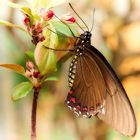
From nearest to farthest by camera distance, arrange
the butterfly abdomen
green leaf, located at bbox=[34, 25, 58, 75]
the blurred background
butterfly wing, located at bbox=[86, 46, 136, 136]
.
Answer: green leaf, located at bbox=[34, 25, 58, 75] < butterfly wing, located at bbox=[86, 46, 136, 136] < the butterfly abdomen < the blurred background

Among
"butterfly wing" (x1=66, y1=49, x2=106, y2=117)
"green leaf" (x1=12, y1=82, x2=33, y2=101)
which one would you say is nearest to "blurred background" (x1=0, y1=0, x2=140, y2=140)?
"butterfly wing" (x1=66, y1=49, x2=106, y2=117)

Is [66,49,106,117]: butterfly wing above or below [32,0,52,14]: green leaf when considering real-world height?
below

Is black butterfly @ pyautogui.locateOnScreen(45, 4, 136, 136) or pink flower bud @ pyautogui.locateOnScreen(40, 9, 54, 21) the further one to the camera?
black butterfly @ pyautogui.locateOnScreen(45, 4, 136, 136)

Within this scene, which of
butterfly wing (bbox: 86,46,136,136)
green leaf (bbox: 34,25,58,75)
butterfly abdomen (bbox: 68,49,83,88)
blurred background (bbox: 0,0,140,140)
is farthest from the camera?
blurred background (bbox: 0,0,140,140)

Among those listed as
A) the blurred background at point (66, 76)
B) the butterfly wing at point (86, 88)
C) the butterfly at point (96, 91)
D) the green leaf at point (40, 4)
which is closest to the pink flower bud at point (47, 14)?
the green leaf at point (40, 4)

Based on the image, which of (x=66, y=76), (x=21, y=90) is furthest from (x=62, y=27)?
(x=66, y=76)

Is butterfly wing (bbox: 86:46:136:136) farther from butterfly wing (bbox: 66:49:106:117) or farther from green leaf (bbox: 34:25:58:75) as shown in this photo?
green leaf (bbox: 34:25:58:75)

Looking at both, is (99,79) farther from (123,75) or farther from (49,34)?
(123,75)
